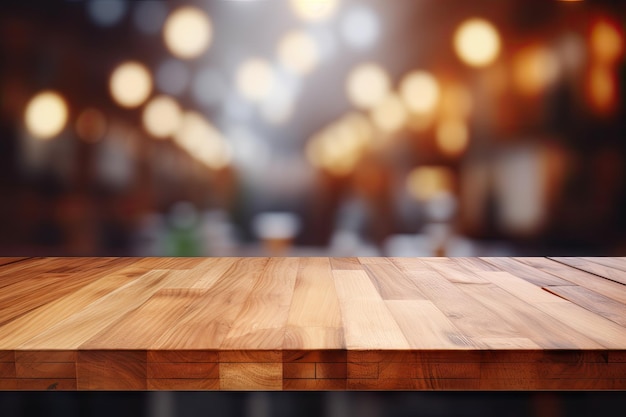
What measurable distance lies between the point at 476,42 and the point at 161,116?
2.82ft

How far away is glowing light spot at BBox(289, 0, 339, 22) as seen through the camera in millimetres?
1262

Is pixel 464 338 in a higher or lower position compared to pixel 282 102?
lower

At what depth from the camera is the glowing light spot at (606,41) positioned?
1.25 meters

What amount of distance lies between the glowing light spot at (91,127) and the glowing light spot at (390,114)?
0.73 metres

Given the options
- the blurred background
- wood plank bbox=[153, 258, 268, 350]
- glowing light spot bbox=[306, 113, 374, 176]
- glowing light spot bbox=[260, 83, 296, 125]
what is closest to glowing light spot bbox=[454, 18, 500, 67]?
the blurred background

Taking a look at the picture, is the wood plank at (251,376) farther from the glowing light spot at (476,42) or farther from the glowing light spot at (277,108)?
the glowing light spot at (476,42)

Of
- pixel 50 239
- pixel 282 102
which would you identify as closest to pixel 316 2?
pixel 282 102

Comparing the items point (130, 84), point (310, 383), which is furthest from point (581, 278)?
point (130, 84)

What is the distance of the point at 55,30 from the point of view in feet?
4.19

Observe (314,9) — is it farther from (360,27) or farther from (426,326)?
(426,326)

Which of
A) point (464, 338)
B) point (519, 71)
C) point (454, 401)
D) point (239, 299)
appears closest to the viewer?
point (464, 338)

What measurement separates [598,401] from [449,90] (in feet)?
2.61

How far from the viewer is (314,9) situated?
1268mm

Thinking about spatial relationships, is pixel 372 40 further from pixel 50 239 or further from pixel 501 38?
pixel 50 239
